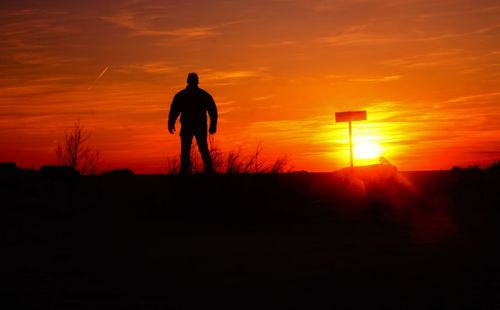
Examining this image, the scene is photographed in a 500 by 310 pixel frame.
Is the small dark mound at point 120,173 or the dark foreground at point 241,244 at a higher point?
the small dark mound at point 120,173

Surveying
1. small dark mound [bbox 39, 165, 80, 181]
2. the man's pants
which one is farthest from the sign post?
small dark mound [bbox 39, 165, 80, 181]

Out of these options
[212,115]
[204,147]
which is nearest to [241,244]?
[204,147]

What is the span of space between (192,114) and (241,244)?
21.1 ft

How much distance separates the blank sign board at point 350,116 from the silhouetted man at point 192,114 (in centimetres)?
293

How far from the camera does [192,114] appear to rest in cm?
1502

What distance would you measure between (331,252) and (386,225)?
3.17 metres

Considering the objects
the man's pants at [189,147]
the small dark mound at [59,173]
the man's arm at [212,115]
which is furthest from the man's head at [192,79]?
the small dark mound at [59,173]

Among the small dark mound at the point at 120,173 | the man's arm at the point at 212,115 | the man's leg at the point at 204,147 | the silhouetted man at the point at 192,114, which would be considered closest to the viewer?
the man's leg at the point at 204,147

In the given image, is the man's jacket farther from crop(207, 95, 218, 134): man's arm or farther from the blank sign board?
the blank sign board

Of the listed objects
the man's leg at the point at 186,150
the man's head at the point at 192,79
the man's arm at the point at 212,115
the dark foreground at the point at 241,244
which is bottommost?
the dark foreground at the point at 241,244

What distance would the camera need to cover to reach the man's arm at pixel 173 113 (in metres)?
15.2

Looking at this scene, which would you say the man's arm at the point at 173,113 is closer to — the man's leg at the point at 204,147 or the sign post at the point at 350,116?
the man's leg at the point at 204,147

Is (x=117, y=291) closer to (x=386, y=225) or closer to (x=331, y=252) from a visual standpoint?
(x=331, y=252)

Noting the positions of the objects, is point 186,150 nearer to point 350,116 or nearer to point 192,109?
point 192,109
